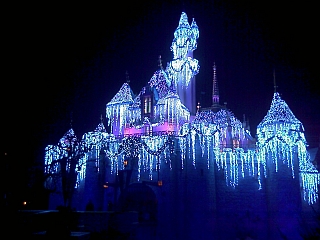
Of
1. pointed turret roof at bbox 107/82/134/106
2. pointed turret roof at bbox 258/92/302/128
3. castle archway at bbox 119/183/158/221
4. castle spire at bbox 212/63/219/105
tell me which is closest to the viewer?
pointed turret roof at bbox 258/92/302/128

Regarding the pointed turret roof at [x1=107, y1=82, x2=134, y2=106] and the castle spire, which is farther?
the castle spire

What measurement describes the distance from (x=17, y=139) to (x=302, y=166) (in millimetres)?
24468

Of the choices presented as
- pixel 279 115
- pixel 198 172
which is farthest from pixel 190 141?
pixel 279 115

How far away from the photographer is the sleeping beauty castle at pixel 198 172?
83.4ft

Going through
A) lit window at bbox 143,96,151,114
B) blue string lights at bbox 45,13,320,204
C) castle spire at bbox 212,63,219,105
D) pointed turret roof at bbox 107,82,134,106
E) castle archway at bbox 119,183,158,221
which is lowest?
castle archway at bbox 119,183,158,221

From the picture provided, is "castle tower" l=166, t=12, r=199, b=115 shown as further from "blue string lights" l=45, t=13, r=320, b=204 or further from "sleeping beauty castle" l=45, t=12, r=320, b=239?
"sleeping beauty castle" l=45, t=12, r=320, b=239

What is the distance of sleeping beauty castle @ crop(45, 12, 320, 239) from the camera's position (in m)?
25.4

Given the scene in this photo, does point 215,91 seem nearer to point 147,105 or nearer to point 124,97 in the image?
point 147,105

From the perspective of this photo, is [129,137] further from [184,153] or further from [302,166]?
[302,166]

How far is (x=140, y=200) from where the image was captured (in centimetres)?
2966

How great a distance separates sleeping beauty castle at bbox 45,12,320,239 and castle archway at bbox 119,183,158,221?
0.30 feet

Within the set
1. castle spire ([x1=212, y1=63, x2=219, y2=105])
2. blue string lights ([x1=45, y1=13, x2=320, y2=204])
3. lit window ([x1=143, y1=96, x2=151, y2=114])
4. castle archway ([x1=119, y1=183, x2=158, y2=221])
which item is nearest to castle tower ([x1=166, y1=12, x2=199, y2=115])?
blue string lights ([x1=45, y1=13, x2=320, y2=204])

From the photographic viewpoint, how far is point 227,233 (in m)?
25.8

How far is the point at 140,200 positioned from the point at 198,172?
6.82m
